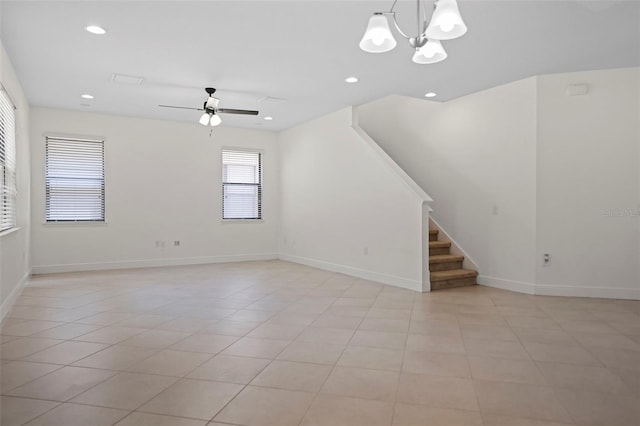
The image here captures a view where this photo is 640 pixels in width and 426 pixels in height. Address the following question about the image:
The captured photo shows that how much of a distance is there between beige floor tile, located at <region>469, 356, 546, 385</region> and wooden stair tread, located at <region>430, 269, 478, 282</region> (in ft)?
7.95

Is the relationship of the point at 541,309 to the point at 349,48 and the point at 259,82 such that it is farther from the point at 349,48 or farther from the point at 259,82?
the point at 259,82

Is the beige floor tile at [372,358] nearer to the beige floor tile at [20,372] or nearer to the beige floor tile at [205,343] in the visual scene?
the beige floor tile at [205,343]

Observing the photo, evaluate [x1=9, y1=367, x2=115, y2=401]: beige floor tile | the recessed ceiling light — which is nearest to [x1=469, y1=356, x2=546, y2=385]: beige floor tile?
[x1=9, y1=367, x2=115, y2=401]: beige floor tile

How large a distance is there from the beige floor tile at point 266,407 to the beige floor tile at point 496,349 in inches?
57.5

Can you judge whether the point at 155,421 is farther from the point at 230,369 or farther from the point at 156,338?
the point at 156,338

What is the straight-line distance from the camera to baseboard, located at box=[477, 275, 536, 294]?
496cm

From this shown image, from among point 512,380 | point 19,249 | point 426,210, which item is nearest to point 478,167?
point 426,210

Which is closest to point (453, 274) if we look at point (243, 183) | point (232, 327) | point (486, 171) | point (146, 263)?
point (486, 171)

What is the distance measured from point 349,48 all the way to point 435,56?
59.9 inches

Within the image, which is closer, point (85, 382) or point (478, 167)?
point (85, 382)

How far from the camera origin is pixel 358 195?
616 centimetres

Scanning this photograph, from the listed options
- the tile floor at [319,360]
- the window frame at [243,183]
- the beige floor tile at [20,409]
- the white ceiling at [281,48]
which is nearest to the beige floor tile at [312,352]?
the tile floor at [319,360]

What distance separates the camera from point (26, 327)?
11.7ft

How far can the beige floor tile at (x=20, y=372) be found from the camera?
95.0 inches
